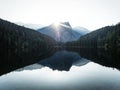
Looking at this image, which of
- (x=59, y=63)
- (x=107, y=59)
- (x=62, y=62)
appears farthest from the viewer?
(x=62, y=62)

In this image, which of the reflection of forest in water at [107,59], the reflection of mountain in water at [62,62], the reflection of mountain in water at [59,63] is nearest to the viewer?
the reflection of mountain in water at [59,63]

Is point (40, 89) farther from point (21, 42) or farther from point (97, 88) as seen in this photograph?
point (21, 42)

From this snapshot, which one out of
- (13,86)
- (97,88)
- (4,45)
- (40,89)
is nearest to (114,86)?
(97,88)

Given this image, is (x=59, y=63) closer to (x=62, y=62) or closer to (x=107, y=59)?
(x=62, y=62)

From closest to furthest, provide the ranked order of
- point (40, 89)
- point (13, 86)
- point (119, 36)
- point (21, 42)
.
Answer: point (40, 89)
point (13, 86)
point (119, 36)
point (21, 42)

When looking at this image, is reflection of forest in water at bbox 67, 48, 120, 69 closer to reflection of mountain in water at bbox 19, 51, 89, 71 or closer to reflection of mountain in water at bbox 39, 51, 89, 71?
reflection of mountain in water at bbox 19, 51, 89, 71

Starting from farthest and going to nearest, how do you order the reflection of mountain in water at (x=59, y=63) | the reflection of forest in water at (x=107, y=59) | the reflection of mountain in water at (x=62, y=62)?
the reflection of forest in water at (x=107, y=59) < the reflection of mountain in water at (x=62, y=62) < the reflection of mountain in water at (x=59, y=63)

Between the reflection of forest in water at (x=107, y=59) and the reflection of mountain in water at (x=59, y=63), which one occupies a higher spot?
the reflection of forest in water at (x=107, y=59)

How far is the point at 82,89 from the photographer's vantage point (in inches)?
1233

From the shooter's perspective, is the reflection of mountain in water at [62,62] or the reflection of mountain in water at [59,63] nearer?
the reflection of mountain in water at [59,63]

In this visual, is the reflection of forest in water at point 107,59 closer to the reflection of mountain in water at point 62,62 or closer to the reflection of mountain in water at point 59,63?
the reflection of mountain in water at point 59,63

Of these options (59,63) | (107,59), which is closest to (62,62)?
(59,63)

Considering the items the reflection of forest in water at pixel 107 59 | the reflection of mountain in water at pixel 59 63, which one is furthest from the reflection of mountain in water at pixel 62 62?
the reflection of forest in water at pixel 107 59

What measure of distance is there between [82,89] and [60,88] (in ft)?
9.38
